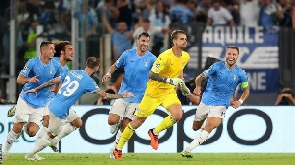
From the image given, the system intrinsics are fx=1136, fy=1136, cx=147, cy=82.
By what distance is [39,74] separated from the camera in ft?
61.2

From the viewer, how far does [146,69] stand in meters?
19.2

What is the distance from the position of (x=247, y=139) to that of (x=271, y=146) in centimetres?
48

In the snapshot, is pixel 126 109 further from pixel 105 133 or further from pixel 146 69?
pixel 105 133

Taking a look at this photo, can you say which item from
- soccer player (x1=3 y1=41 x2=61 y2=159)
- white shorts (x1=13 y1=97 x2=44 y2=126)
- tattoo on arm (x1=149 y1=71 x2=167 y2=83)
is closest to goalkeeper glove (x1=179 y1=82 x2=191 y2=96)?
tattoo on arm (x1=149 y1=71 x2=167 y2=83)

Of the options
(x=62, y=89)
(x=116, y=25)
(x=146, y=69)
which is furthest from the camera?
(x=116, y=25)

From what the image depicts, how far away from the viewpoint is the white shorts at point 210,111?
61.6 feet

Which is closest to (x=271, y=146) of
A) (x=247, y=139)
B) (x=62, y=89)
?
(x=247, y=139)

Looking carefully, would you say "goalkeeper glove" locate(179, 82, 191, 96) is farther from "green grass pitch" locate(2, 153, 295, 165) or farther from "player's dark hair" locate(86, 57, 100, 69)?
"player's dark hair" locate(86, 57, 100, 69)

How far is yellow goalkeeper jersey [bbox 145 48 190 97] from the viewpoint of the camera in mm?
18125

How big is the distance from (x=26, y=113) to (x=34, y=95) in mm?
342

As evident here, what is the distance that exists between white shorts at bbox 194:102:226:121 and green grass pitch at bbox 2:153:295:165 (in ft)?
2.35

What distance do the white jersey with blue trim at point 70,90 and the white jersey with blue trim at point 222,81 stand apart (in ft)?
7.53

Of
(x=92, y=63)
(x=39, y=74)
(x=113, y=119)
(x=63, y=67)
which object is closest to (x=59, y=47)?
(x=63, y=67)

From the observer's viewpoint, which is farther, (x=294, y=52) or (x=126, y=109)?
(x=294, y=52)
